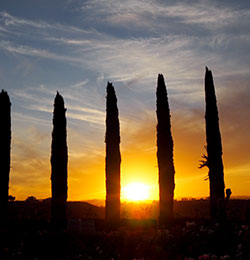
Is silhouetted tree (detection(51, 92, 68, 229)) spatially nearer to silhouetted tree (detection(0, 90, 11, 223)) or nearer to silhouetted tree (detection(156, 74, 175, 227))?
silhouetted tree (detection(0, 90, 11, 223))

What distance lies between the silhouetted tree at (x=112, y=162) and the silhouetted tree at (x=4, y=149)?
7077 mm

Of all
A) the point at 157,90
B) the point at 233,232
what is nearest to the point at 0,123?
the point at 157,90

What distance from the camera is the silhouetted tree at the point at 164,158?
100.0ft

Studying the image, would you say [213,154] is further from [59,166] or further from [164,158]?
[59,166]

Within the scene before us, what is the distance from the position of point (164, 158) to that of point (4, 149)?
11502 mm

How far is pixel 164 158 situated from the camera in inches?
1229

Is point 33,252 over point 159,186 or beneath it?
beneath

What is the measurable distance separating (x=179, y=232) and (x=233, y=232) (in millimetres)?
2638

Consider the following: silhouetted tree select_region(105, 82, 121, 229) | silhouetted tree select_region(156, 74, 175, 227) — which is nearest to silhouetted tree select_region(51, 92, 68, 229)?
silhouetted tree select_region(105, 82, 121, 229)

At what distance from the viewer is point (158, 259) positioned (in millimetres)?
15219

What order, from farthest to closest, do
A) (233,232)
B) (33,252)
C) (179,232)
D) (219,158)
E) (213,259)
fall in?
(219,158) → (179,232) → (233,232) → (33,252) → (213,259)

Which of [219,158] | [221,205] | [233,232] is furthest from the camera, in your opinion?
[219,158]

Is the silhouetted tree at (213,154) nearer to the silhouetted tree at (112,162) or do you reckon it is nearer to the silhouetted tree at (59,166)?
the silhouetted tree at (112,162)

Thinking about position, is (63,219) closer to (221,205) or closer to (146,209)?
(146,209)
